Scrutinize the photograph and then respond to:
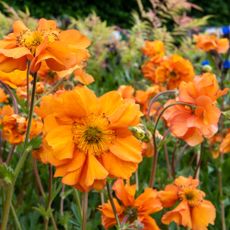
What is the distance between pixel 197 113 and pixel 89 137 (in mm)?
379

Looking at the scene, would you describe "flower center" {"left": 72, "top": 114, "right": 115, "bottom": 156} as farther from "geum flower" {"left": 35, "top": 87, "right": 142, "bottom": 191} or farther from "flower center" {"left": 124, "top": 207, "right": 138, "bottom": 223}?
"flower center" {"left": 124, "top": 207, "right": 138, "bottom": 223}

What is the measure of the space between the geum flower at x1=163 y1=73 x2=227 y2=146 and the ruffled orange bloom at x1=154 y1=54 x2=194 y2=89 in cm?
83

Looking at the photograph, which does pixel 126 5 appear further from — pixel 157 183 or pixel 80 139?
pixel 80 139

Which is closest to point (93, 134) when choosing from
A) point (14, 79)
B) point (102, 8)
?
point (14, 79)

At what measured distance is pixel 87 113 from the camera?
1132mm

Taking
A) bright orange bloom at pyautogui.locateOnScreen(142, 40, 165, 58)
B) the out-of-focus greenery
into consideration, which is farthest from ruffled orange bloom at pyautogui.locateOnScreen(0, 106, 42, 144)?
the out-of-focus greenery

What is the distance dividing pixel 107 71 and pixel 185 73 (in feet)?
7.22

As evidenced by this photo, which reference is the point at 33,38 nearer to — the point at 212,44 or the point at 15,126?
the point at 15,126

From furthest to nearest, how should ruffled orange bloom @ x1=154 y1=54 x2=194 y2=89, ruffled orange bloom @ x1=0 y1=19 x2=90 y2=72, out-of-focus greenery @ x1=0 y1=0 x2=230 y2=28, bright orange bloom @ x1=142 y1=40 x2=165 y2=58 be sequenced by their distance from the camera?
out-of-focus greenery @ x1=0 y1=0 x2=230 y2=28, bright orange bloom @ x1=142 y1=40 x2=165 y2=58, ruffled orange bloom @ x1=154 y1=54 x2=194 y2=89, ruffled orange bloom @ x1=0 y1=19 x2=90 y2=72

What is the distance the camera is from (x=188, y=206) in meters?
1.52

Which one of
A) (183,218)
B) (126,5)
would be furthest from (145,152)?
(126,5)

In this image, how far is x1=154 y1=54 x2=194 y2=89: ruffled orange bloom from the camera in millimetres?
2312

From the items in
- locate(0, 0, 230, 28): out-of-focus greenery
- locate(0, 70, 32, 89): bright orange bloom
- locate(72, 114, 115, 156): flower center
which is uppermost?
locate(0, 70, 32, 89): bright orange bloom

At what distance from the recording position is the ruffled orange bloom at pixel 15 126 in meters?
1.51
